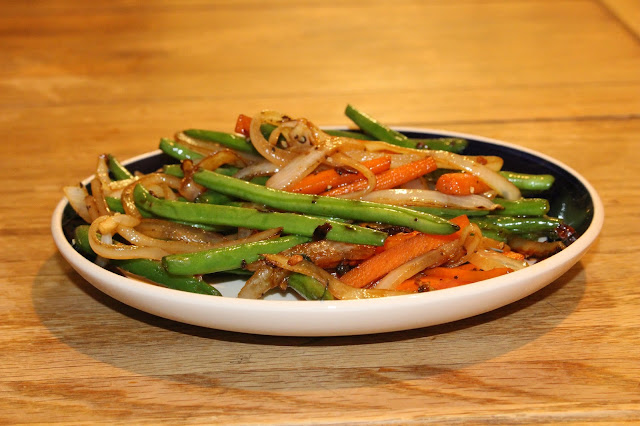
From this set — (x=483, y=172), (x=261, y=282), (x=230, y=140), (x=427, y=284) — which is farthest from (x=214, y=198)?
(x=483, y=172)

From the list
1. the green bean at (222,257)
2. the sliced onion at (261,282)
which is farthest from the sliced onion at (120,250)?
the sliced onion at (261,282)

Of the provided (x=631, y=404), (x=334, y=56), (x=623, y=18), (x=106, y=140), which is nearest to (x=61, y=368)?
(x=631, y=404)

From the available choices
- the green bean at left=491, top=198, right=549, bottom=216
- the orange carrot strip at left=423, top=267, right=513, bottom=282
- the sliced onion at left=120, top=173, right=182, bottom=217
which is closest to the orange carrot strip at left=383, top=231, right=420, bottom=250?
the orange carrot strip at left=423, top=267, right=513, bottom=282

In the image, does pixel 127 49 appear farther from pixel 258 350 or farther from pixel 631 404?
pixel 631 404

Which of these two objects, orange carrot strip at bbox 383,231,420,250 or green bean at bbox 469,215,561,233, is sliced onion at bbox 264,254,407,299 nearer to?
orange carrot strip at bbox 383,231,420,250

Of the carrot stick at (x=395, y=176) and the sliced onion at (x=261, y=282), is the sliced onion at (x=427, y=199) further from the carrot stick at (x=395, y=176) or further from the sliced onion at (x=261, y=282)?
the sliced onion at (x=261, y=282)

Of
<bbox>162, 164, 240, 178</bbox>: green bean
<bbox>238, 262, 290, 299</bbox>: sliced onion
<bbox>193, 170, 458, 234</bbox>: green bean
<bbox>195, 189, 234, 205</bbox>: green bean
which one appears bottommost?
<bbox>238, 262, 290, 299</bbox>: sliced onion
